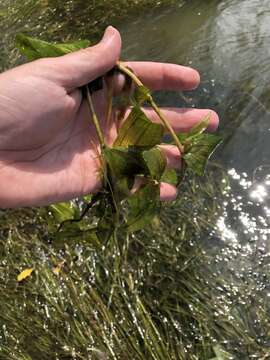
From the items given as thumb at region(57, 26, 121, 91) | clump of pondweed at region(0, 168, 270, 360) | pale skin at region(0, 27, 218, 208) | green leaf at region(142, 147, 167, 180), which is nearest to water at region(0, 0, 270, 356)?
clump of pondweed at region(0, 168, 270, 360)

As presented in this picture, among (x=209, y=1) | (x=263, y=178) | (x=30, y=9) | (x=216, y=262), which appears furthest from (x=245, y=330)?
(x=30, y=9)

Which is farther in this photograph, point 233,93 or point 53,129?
point 233,93

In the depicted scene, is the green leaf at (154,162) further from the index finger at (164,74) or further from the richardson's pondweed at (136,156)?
the index finger at (164,74)

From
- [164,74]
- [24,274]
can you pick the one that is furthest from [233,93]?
[24,274]

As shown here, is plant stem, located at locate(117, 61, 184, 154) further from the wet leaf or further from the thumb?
the wet leaf

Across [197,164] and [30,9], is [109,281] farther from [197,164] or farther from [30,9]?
[30,9]

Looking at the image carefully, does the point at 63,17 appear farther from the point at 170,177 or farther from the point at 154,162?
the point at 154,162
